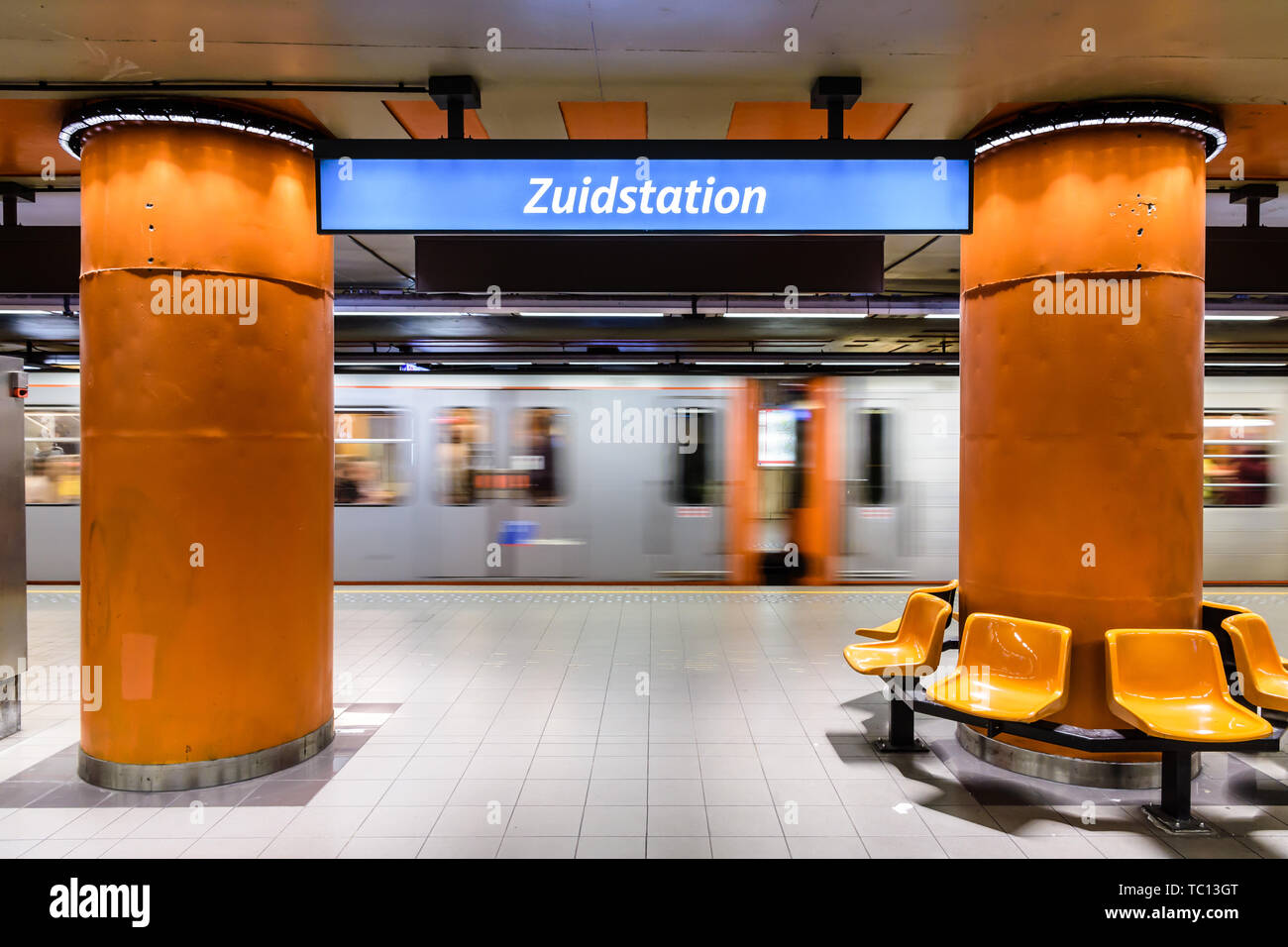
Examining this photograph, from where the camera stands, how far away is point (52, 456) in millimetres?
8102

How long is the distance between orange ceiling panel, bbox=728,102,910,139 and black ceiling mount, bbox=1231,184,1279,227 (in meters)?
2.53

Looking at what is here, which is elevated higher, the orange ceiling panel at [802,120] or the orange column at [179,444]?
the orange ceiling panel at [802,120]

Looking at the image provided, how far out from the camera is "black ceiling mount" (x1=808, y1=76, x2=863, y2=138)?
3230mm

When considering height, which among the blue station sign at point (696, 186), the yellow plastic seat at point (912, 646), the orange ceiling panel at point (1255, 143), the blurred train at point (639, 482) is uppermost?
the orange ceiling panel at point (1255, 143)

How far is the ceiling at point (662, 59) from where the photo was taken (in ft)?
9.04

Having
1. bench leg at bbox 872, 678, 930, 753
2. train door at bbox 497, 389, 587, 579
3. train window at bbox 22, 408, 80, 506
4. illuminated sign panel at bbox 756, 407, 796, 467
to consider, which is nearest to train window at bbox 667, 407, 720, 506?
illuminated sign panel at bbox 756, 407, 796, 467

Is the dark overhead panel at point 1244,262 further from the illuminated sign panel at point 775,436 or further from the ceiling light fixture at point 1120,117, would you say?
the illuminated sign panel at point 775,436

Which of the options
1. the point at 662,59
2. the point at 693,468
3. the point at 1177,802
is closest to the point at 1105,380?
the point at 1177,802

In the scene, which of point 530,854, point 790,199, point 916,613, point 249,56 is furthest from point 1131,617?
point 249,56

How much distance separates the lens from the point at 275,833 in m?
3.14

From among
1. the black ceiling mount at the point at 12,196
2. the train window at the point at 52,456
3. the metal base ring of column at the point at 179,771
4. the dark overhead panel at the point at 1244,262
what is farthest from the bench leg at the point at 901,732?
the train window at the point at 52,456

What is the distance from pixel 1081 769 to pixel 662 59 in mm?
3986

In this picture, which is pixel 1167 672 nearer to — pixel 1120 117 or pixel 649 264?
pixel 1120 117

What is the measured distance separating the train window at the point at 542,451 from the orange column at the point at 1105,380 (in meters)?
5.35
